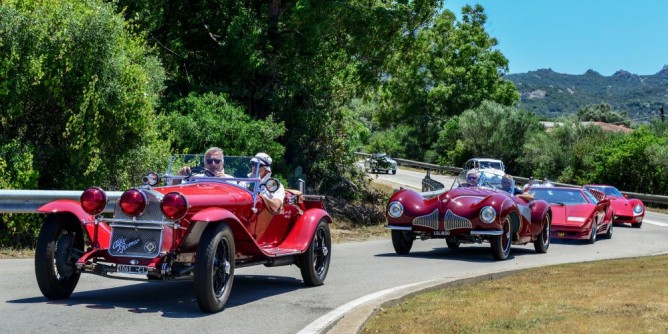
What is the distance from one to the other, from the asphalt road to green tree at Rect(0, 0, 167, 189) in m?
3.75

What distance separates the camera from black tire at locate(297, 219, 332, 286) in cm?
1139

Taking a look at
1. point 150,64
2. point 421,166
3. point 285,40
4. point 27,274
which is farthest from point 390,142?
point 27,274

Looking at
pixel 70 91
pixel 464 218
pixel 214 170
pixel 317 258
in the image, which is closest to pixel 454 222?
pixel 464 218

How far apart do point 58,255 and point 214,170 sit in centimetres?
240

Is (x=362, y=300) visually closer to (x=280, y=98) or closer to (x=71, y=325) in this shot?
(x=71, y=325)

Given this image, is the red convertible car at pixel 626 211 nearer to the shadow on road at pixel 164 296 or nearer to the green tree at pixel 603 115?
the shadow on road at pixel 164 296

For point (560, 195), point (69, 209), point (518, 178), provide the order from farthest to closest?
point (518, 178) < point (560, 195) < point (69, 209)

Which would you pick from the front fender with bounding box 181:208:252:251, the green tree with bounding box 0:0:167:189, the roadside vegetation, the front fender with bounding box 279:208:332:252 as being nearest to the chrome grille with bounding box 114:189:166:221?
the front fender with bounding box 181:208:252:251

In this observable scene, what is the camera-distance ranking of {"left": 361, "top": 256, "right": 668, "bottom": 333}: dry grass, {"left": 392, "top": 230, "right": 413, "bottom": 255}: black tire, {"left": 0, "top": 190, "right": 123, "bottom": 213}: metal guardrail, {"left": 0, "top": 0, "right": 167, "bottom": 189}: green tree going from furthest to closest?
{"left": 392, "top": 230, "right": 413, "bottom": 255}: black tire, {"left": 0, "top": 0, "right": 167, "bottom": 189}: green tree, {"left": 0, "top": 190, "right": 123, "bottom": 213}: metal guardrail, {"left": 361, "top": 256, "right": 668, "bottom": 333}: dry grass

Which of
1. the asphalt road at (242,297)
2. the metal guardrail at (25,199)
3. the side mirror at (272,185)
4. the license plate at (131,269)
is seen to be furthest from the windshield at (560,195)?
the license plate at (131,269)

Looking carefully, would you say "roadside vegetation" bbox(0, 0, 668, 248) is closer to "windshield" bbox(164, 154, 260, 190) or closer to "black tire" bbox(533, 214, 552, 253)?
"windshield" bbox(164, 154, 260, 190)

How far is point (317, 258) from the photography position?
470 inches

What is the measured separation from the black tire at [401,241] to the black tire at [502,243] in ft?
5.48

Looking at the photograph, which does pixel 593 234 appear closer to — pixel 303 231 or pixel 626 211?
pixel 626 211
